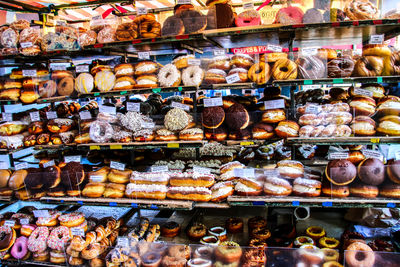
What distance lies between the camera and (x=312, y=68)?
2.65 metres

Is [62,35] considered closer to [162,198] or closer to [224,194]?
[162,198]

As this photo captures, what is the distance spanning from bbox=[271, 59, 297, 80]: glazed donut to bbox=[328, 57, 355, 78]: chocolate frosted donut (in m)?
0.35

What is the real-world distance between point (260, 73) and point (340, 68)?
2.42 feet

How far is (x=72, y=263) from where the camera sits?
8.77 feet

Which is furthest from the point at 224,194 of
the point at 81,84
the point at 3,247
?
the point at 3,247

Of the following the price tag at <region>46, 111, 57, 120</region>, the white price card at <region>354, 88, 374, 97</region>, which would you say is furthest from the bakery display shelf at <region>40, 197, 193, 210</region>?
the white price card at <region>354, 88, 374, 97</region>

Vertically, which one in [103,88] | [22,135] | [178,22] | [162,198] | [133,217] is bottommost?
[133,217]

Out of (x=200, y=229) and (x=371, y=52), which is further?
(x=200, y=229)

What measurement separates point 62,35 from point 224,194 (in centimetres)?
243

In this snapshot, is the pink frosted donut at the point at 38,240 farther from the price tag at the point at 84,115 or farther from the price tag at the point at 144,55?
the price tag at the point at 144,55

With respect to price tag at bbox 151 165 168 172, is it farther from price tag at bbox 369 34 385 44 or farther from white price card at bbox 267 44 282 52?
price tag at bbox 369 34 385 44

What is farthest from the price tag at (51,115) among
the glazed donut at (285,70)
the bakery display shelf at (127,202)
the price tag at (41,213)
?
the glazed donut at (285,70)

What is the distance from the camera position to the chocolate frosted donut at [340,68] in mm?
2648

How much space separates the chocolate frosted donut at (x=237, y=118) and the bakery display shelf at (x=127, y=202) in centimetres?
88
